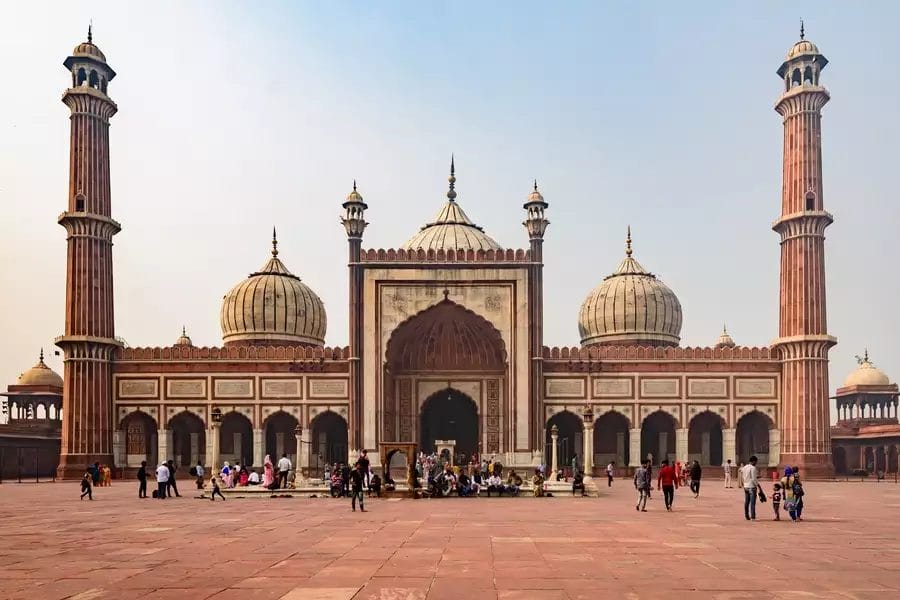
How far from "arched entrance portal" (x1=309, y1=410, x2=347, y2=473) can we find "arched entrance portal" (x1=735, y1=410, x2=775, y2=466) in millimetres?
17519

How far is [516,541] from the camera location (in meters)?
12.6

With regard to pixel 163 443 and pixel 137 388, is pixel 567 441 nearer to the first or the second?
pixel 163 443

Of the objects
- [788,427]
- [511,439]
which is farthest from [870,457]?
[511,439]

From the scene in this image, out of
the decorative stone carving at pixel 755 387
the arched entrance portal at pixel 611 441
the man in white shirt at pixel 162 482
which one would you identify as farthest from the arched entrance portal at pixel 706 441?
the man in white shirt at pixel 162 482

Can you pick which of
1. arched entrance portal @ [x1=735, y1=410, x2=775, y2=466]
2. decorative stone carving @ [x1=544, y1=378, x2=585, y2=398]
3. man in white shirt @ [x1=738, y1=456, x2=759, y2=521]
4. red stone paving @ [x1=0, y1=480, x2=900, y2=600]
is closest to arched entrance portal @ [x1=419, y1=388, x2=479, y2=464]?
decorative stone carving @ [x1=544, y1=378, x2=585, y2=398]

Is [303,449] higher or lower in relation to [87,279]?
lower

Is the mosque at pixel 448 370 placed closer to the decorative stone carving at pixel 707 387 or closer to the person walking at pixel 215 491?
the decorative stone carving at pixel 707 387

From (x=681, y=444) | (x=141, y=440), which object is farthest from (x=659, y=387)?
(x=141, y=440)

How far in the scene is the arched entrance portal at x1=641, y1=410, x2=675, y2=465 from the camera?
4094cm

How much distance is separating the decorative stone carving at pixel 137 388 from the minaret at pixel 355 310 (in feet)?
28.7

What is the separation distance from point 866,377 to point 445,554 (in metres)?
45.1

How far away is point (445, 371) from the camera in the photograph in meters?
40.3

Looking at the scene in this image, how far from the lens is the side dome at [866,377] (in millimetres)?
49688

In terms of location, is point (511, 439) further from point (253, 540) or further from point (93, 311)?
point (253, 540)
